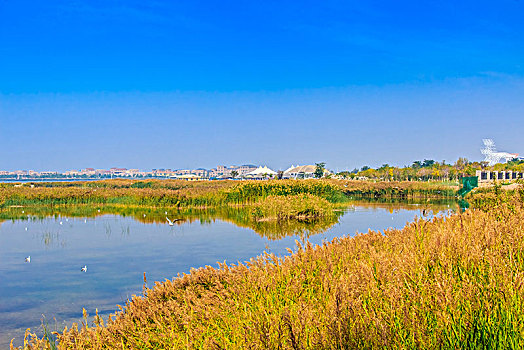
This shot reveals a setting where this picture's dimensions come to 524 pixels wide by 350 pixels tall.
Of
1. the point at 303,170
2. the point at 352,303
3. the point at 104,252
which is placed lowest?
the point at 104,252

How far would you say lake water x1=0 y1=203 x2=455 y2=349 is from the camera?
8.58 meters

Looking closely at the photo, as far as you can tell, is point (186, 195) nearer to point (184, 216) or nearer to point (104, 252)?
point (184, 216)

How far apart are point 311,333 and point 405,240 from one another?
3.54 m

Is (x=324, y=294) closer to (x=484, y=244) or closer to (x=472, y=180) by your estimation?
(x=484, y=244)

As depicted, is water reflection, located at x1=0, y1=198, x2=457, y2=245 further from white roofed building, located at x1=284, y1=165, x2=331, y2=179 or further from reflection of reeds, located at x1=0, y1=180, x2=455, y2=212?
white roofed building, located at x1=284, y1=165, x2=331, y2=179

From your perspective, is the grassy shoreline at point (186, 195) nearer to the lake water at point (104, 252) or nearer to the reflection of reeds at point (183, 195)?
the reflection of reeds at point (183, 195)

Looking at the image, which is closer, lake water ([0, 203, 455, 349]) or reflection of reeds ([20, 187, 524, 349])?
reflection of reeds ([20, 187, 524, 349])

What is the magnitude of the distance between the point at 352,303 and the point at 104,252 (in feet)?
38.4

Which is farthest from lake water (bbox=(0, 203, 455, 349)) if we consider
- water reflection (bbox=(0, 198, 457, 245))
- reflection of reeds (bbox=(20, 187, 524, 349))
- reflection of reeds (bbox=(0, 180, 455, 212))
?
reflection of reeds (bbox=(0, 180, 455, 212))

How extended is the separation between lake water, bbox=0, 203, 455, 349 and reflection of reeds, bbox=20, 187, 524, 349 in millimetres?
1793

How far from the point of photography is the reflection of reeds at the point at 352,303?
3.48 meters

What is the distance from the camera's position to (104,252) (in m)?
14.0

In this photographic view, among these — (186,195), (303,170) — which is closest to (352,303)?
(186,195)

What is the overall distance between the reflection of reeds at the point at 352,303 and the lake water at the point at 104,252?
1.79 m
